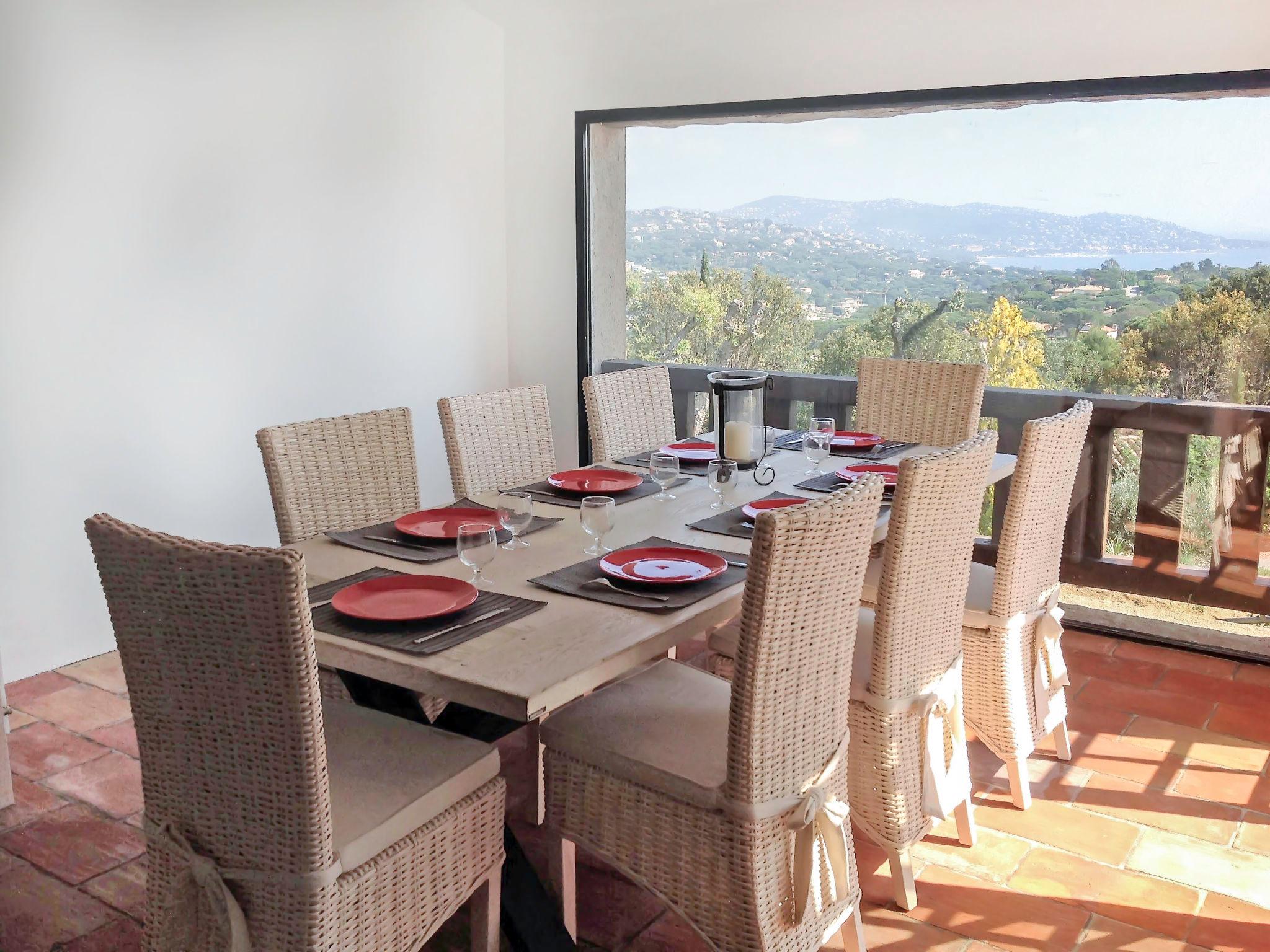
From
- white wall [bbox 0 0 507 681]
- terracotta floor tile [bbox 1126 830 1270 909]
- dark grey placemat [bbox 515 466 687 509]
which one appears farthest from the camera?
white wall [bbox 0 0 507 681]

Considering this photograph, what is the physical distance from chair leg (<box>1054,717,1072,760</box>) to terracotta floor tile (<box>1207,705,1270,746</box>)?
0.52 meters

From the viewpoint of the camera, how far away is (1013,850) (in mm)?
2469

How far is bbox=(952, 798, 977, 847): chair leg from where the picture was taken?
2.46 metres

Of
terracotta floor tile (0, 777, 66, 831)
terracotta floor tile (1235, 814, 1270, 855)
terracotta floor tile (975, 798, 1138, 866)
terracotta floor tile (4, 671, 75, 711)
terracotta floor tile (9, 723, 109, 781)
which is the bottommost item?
terracotta floor tile (1235, 814, 1270, 855)

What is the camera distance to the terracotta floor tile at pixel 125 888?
7.27 feet

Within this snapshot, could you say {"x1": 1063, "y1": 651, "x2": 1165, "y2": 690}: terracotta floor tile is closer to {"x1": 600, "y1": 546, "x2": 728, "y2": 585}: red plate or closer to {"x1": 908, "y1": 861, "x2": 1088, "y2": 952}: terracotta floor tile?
{"x1": 908, "y1": 861, "x2": 1088, "y2": 952}: terracotta floor tile

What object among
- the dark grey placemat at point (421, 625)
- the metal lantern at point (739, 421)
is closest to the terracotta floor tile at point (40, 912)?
the dark grey placemat at point (421, 625)

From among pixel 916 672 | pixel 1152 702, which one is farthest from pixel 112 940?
pixel 1152 702

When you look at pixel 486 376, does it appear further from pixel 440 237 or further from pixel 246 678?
pixel 246 678

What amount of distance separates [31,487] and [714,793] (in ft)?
8.37

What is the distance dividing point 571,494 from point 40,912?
4.71 ft

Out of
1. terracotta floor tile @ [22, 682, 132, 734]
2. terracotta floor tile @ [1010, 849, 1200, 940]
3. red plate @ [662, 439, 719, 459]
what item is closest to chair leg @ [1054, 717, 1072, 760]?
terracotta floor tile @ [1010, 849, 1200, 940]

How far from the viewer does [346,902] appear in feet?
5.12

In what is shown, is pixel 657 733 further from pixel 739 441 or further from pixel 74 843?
pixel 74 843
